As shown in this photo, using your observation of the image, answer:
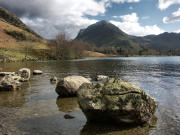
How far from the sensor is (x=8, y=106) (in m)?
15.0

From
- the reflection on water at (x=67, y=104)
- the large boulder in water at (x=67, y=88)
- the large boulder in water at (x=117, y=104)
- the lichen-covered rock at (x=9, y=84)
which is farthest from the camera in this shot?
the lichen-covered rock at (x=9, y=84)

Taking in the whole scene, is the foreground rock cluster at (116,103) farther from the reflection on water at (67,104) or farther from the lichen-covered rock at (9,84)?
the lichen-covered rock at (9,84)

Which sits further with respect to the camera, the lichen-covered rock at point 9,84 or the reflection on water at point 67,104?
the lichen-covered rock at point 9,84

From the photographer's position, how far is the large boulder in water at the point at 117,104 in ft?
36.1

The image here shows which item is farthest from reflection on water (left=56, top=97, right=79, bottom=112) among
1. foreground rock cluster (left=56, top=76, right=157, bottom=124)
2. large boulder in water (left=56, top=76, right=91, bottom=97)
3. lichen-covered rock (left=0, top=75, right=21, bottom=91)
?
lichen-covered rock (left=0, top=75, right=21, bottom=91)

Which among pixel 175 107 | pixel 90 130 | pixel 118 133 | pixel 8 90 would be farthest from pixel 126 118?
pixel 8 90

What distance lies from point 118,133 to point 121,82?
3.74m

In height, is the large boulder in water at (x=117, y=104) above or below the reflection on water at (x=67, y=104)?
above

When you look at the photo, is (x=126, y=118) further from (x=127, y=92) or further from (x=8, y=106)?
(x=8, y=106)

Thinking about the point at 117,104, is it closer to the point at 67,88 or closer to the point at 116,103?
the point at 116,103

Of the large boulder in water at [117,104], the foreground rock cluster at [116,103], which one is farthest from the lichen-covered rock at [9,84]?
the large boulder in water at [117,104]

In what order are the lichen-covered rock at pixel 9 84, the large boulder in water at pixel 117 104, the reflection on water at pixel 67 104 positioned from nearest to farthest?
1. the large boulder in water at pixel 117 104
2. the reflection on water at pixel 67 104
3. the lichen-covered rock at pixel 9 84

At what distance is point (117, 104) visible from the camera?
10992mm

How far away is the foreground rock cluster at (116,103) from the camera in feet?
36.1
